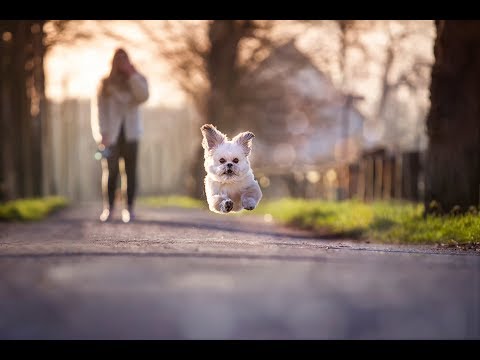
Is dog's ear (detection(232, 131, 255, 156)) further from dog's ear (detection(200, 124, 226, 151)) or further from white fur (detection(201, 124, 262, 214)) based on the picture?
dog's ear (detection(200, 124, 226, 151))

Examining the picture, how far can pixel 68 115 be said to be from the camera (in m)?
19.8

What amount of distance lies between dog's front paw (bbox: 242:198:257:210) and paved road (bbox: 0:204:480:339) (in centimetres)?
105

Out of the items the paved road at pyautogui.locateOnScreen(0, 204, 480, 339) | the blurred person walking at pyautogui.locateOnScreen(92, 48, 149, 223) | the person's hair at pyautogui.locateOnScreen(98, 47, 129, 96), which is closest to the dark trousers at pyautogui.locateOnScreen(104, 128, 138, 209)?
the blurred person walking at pyautogui.locateOnScreen(92, 48, 149, 223)

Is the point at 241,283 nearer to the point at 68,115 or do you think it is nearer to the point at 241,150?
the point at 241,150

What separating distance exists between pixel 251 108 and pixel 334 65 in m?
3.73

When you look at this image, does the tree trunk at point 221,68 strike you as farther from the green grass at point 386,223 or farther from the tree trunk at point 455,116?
the tree trunk at point 455,116

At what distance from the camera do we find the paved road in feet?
11.6

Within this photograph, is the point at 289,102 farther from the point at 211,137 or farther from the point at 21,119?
the point at 211,137

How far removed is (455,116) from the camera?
7.87 metres

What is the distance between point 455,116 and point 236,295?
497 cm

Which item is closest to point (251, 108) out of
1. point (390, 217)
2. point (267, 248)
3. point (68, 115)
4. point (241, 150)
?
point (68, 115)

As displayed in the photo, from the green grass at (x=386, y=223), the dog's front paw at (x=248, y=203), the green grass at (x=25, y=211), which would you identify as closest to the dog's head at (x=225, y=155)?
the dog's front paw at (x=248, y=203)

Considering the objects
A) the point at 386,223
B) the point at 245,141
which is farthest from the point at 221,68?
the point at 245,141

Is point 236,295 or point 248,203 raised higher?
point 248,203
